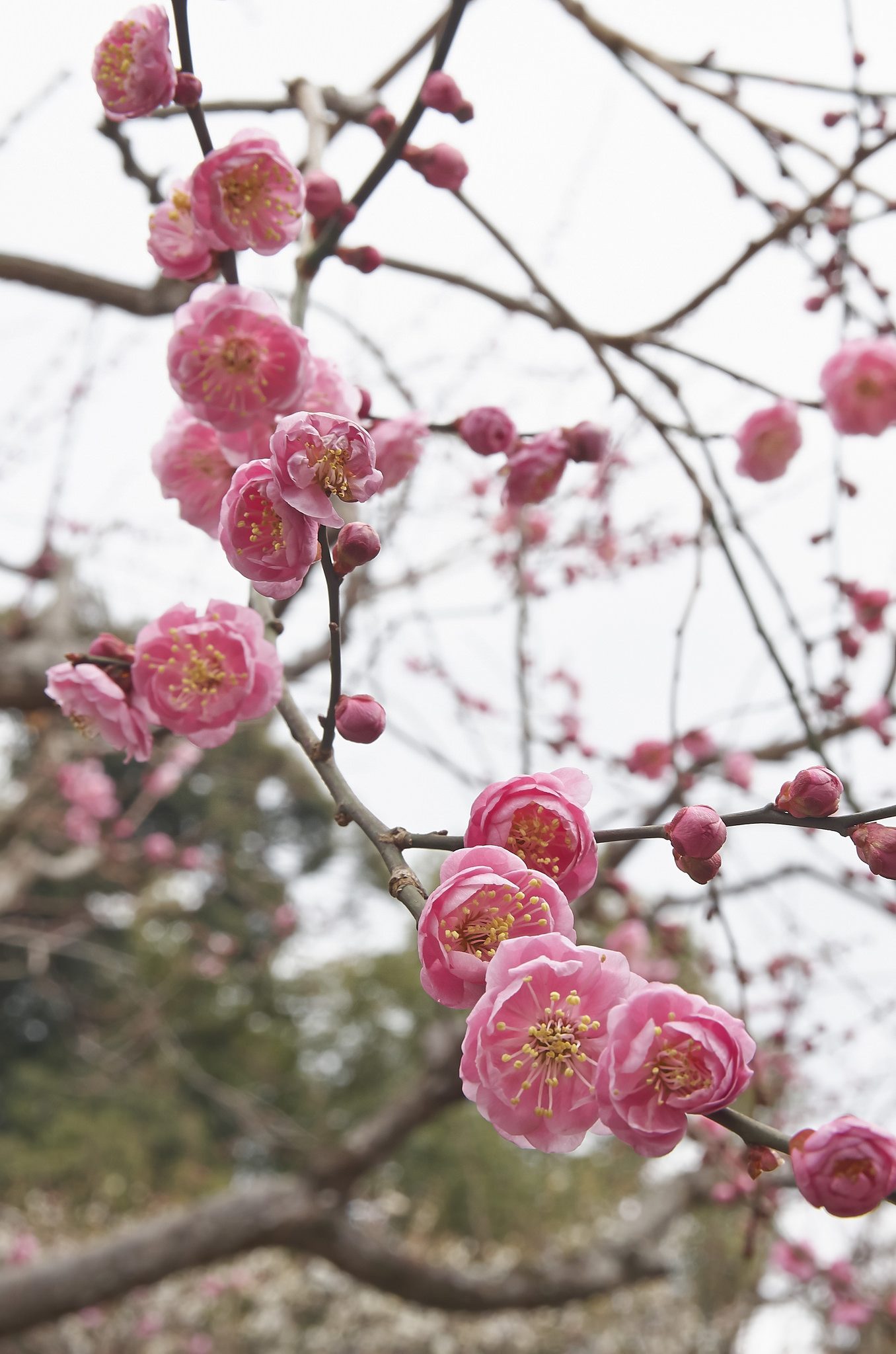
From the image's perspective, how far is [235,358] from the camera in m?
0.89

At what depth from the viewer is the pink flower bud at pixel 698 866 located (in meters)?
0.59

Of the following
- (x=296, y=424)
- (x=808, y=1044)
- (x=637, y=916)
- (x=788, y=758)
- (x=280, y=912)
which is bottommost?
(x=280, y=912)

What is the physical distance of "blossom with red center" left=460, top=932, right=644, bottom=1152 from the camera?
523 millimetres

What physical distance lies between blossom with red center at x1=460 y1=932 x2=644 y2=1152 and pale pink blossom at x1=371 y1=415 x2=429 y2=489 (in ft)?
2.14

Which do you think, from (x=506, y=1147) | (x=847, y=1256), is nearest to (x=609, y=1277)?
(x=847, y=1256)

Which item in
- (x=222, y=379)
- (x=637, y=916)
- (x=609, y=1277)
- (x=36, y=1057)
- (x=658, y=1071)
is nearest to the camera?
(x=658, y=1071)

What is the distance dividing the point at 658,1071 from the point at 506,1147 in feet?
30.9

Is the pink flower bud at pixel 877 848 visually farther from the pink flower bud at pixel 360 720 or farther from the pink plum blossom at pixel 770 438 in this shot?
the pink plum blossom at pixel 770 438

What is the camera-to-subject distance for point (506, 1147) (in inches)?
352

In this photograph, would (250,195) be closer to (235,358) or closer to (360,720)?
(235,358)

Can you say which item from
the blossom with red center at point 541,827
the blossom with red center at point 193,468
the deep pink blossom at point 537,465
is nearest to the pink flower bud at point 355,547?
the blossom with red center at point 541,827

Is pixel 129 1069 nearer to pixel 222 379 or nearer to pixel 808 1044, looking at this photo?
pixel 808 1044

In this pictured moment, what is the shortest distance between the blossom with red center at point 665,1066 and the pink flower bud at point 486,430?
69cm

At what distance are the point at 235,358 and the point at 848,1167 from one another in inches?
31.6
